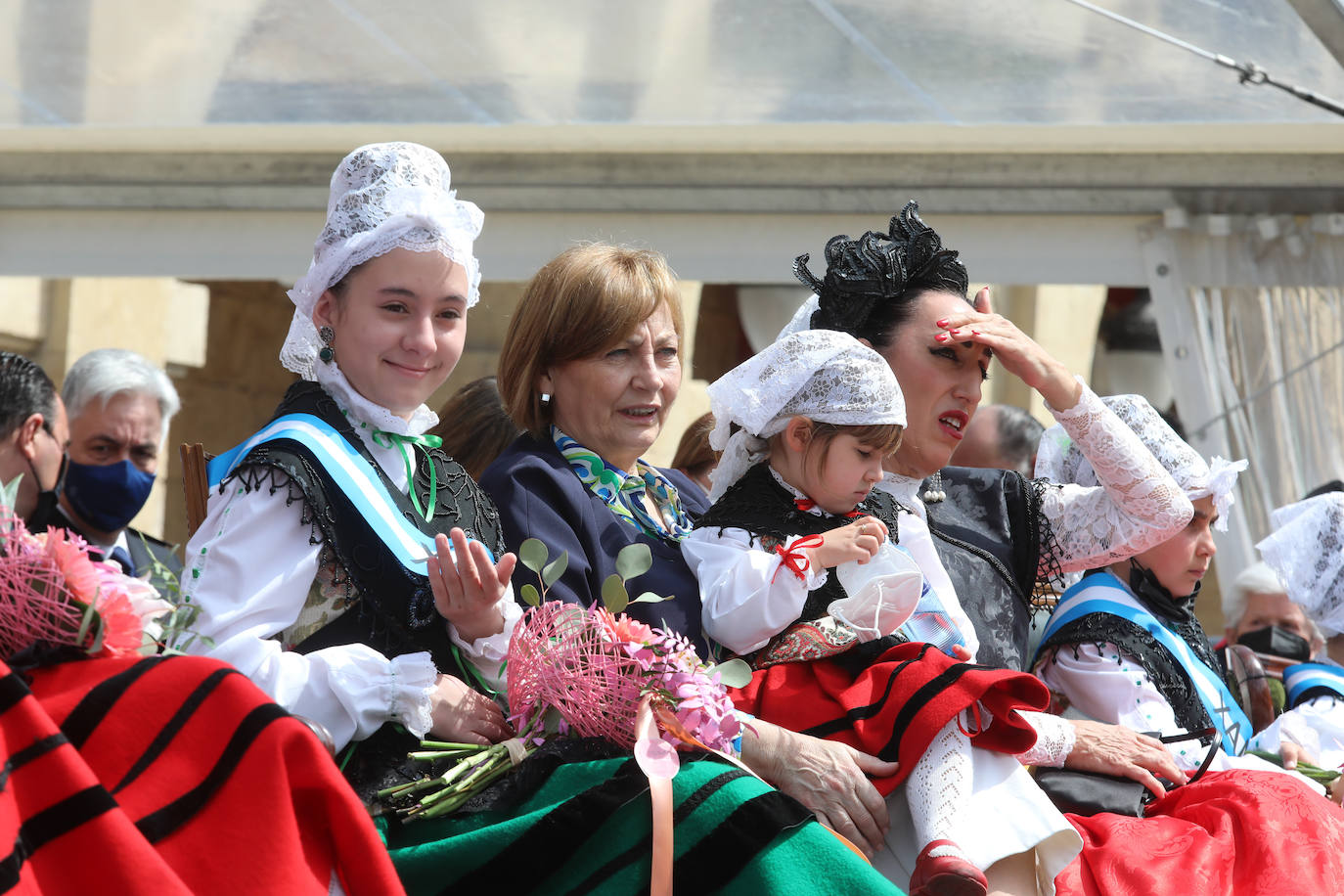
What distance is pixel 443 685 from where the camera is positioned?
8.50 feet

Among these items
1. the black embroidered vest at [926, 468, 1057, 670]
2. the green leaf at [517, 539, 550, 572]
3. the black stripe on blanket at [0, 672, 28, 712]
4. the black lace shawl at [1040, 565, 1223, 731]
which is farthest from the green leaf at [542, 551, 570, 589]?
the black lace shawl at [1040, 565, 1223, 731]

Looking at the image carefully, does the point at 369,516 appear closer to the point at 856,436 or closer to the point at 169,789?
the point at 169,789

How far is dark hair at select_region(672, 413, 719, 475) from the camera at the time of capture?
4.81m

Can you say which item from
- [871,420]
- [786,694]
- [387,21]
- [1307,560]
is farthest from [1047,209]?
[786,694]

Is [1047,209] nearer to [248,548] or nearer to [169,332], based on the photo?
[248,548]

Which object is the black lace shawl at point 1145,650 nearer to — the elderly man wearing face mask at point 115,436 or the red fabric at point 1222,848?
the red fabric at point 1222,848

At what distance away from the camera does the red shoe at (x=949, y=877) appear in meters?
2.52

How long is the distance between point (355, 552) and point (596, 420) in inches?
32.0

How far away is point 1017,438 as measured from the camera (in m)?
5.65

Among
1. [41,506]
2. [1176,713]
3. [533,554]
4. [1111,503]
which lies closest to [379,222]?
[533,554]

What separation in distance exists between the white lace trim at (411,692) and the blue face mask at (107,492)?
2905mm

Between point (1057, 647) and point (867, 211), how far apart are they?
10.2 ft

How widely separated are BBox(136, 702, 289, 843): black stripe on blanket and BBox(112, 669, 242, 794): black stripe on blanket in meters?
0.07

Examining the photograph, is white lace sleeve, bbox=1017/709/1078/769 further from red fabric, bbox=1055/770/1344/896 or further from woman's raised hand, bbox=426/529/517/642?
woman's raised hand, bbox=426/529/517/642
